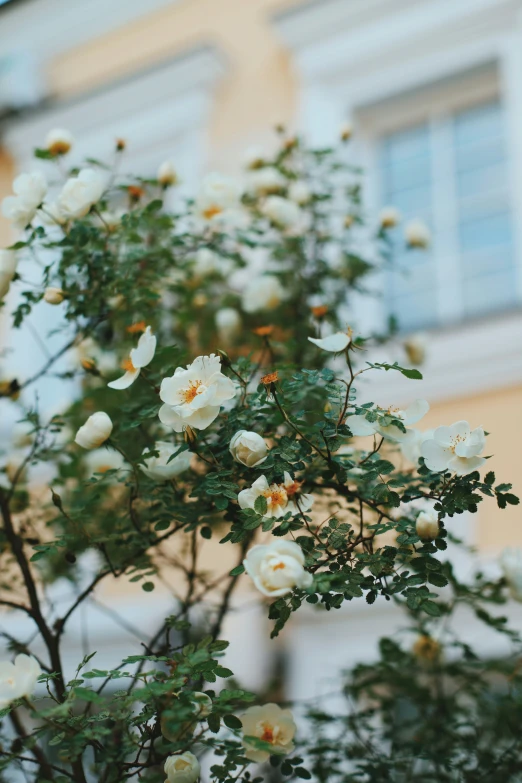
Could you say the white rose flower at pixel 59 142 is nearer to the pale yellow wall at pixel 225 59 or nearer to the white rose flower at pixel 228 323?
the white rose flower at pixel 228 323

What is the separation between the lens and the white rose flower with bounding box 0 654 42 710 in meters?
1.55

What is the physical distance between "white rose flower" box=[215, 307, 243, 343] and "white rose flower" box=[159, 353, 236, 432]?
1.49 meters

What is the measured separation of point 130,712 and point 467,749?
102cm

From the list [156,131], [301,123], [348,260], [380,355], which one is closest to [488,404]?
[380,355]

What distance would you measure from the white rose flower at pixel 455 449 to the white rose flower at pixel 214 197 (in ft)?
4.04

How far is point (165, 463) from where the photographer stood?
197cm

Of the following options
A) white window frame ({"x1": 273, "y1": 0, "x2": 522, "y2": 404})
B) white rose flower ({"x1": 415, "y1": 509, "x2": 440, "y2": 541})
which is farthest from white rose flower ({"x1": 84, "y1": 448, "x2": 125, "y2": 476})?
white window frame ({"x1": 273, "y1": 0, "x2": 522, "y2": 404})

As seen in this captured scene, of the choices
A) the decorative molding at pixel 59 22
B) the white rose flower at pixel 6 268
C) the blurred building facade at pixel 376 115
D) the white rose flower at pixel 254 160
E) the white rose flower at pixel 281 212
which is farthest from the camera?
the decorative molding at pixel 59 22

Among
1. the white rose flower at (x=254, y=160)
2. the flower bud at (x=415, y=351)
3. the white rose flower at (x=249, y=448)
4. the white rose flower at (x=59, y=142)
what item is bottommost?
the white rose flower at (x=249, y=448)

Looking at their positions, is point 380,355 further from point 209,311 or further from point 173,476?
point 173,476

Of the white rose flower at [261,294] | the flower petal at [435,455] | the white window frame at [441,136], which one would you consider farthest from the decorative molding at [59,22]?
the flower petal at [435,455]

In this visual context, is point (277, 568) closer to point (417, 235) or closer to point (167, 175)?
point (167, 175)

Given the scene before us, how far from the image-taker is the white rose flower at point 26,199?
7.39 feet

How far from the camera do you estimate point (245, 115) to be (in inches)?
220
